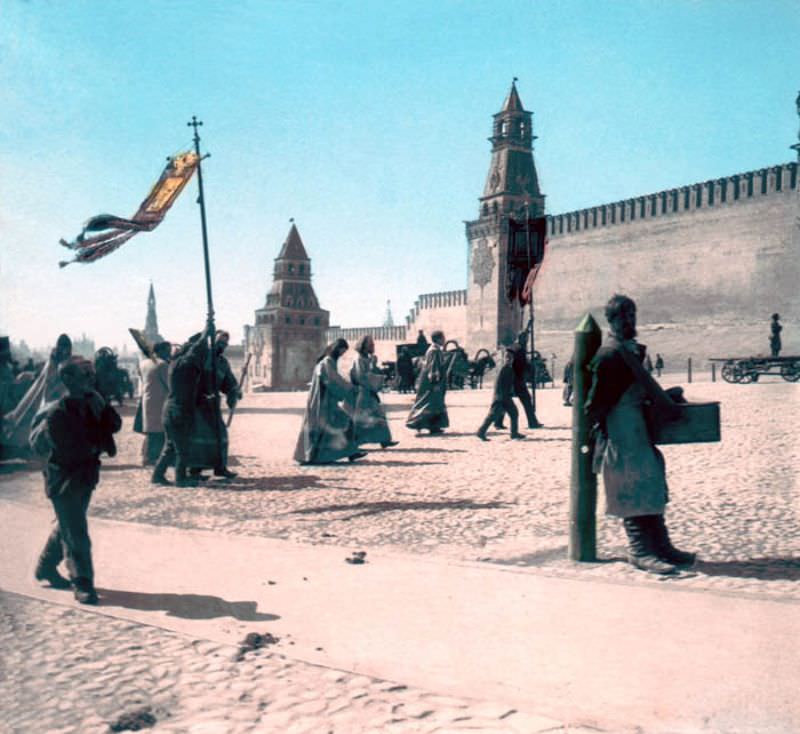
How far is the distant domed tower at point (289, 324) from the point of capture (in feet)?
178

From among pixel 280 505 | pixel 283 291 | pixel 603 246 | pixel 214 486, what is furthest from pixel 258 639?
pixel 283 291

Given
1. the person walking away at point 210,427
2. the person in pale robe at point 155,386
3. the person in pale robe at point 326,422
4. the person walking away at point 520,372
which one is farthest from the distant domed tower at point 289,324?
→ the person walking away at point 210,427

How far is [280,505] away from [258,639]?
10.6 ft

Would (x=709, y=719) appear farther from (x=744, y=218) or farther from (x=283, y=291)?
(x=283, y=291)

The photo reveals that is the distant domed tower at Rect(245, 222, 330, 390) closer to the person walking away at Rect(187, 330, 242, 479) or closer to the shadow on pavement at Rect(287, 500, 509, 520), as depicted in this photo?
the person walking away at Rect(187, 330, 242, 479)

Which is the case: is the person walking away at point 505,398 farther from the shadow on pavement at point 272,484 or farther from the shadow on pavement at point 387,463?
the shadow on pavement at point 272,484

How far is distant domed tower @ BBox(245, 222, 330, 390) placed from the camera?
178 feet

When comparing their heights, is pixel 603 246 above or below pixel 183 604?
above

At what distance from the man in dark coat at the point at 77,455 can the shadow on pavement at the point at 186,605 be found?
0.14 metres

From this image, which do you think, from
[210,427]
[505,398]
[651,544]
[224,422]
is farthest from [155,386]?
[651,544]

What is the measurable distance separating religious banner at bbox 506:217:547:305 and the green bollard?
938cm

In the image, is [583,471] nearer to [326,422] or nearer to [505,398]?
[326,422]

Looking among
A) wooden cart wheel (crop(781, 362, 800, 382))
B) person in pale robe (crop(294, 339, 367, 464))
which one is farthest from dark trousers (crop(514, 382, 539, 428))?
wooden cart wheel (crop(781, 362, 800, 382))

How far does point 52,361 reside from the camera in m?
8.03
